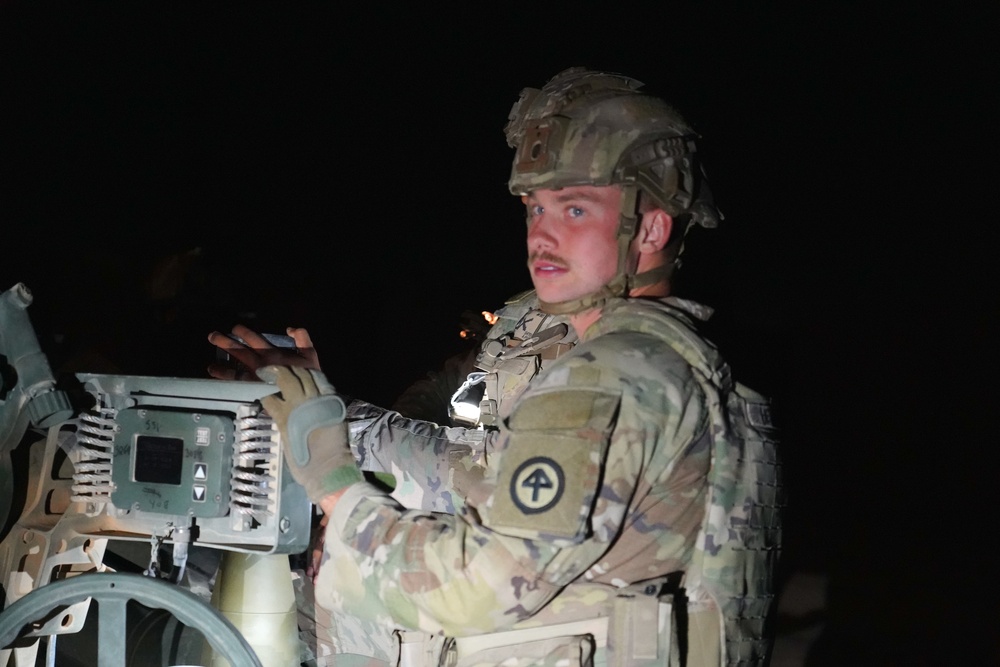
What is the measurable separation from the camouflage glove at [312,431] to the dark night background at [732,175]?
7.69 ft

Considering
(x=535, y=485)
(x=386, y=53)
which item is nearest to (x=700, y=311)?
(x=535, y=485)

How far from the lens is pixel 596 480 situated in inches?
67.1

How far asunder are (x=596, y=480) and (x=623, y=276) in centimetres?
62

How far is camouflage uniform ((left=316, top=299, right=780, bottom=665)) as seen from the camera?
173 cm

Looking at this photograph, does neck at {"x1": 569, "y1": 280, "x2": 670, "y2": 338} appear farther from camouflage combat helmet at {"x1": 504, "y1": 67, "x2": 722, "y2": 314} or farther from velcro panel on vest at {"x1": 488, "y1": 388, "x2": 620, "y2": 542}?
velcro panel on vest at {"x1": 488, "y1": 388, "x2": 620, "y2": 542}

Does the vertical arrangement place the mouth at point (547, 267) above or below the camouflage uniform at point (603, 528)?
above

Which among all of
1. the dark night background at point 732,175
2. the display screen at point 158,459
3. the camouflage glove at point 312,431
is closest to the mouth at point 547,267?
the camouflage glove at point 312,431

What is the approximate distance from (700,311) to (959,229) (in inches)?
113

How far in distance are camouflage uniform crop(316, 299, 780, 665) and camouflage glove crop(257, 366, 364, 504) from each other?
75 millimetres

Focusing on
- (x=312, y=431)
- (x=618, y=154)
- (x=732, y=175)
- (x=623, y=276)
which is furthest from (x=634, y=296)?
(x=732, y=175)

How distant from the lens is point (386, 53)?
4.95 metres

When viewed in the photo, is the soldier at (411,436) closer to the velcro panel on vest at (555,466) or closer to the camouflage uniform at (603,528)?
the camouflage uniform at (603,528)

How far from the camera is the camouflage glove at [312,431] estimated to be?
2.00m

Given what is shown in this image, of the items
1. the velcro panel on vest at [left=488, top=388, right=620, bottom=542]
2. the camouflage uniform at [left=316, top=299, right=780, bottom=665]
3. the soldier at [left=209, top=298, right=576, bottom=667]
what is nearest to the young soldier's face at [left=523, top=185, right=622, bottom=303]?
the camouflage uniform at [left=316, top=299, right=780, bottom=665]
